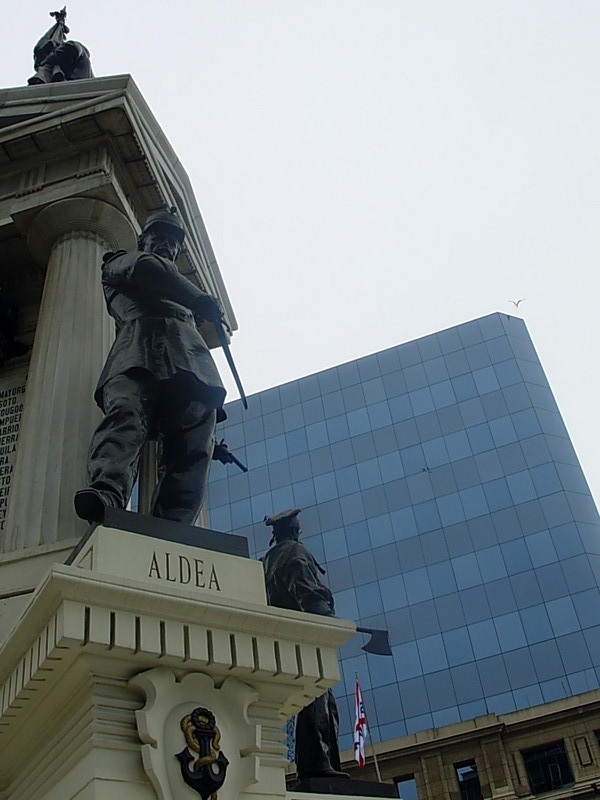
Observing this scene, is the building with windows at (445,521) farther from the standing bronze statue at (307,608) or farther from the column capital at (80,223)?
the column capital at (80,223)

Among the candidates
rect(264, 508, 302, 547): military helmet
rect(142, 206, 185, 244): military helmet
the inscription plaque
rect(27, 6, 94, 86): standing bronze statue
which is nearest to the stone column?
the inscription plaque

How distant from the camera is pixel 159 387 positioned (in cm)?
587

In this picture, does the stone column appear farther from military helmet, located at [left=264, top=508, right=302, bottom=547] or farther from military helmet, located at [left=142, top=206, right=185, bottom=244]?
military helmet, located at [left=264, top=508, right=302, bottom=547]

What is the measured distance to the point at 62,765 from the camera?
3.92m

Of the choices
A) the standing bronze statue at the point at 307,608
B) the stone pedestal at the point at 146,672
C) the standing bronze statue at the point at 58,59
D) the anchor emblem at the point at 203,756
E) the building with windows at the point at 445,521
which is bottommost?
the anchor emblem at the point at 203,756

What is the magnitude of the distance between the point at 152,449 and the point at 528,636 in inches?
1497

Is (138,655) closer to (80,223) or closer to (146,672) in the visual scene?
(146,672)

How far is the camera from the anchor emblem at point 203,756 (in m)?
3.64

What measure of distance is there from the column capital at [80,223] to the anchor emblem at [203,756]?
6582 millimetres

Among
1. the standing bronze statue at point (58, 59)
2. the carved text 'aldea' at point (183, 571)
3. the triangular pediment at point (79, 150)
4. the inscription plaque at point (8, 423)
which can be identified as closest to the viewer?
the carved text 'aldea' at point (183, 571)

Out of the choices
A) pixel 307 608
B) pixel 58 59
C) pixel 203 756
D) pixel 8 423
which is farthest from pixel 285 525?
pixel 58 59

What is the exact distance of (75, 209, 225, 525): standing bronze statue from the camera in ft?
18.0

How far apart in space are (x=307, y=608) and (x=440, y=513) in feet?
139

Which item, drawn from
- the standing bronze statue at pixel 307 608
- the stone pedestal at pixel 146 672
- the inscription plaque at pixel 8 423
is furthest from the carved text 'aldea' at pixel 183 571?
the inscription plaque at pixel 8 423
